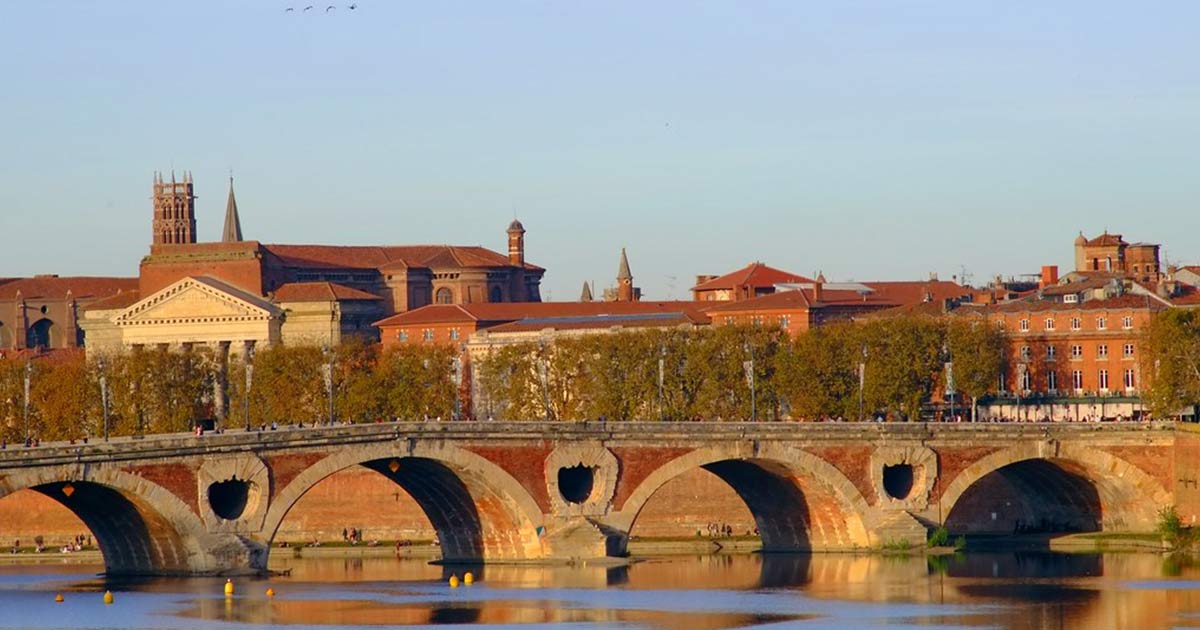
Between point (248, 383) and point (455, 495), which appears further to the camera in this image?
point (248, 383)

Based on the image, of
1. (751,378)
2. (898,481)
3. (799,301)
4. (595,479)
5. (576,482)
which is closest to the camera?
(595,479)

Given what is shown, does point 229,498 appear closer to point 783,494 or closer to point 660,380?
point 783,494

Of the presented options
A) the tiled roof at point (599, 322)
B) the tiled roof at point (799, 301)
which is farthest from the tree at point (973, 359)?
the tiled roof at point (599, 322)

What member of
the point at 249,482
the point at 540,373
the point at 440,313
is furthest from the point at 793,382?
the point at 440,313

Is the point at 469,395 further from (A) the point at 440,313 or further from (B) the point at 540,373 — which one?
(A) the point at 440,313

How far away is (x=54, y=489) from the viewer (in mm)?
102500

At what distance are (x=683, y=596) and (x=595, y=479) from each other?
1268cm

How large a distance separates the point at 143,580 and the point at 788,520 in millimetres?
26429

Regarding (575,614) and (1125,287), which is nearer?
(575,614)

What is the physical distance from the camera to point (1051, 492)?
122438 mm

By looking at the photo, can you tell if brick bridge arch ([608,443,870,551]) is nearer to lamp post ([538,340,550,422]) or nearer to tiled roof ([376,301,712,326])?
lamp post ([538,340,550,422])

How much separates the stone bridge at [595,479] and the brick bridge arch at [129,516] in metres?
0.07

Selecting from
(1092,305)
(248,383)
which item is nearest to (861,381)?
(1092,305)

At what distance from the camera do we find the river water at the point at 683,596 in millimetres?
92812
